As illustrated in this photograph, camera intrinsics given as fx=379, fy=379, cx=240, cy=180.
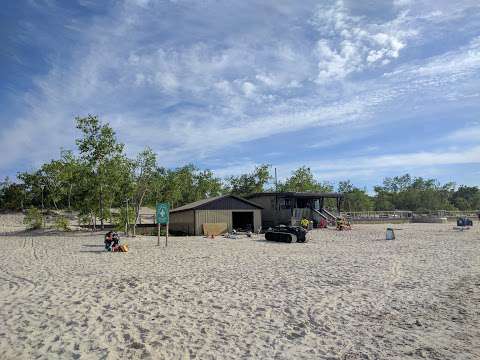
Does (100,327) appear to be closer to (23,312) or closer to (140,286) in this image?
(23,312)

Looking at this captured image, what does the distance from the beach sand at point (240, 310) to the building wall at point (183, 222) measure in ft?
55.8

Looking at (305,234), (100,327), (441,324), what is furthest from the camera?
(305,234)

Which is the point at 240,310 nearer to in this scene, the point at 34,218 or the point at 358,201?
the point at 34,218

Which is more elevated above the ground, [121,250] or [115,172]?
[115,172]

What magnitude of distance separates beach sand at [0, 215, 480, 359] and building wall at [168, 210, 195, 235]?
17006mm

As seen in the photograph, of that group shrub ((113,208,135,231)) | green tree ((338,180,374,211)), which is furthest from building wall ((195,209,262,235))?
green tree ((338,180,374,211))

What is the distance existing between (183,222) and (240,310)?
25.6m

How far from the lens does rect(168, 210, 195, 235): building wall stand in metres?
30.4

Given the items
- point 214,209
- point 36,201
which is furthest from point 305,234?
point 36,201

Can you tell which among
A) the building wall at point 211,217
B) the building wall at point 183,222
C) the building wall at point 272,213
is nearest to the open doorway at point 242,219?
the building wall at point 272,213

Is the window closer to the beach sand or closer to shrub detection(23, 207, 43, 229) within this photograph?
shrub detection(23, 207, 43, 229)

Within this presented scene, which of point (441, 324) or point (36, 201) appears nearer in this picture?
point (441, 324)

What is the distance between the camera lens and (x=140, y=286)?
31.0 ft

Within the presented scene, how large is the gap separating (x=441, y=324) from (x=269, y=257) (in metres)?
9.03
